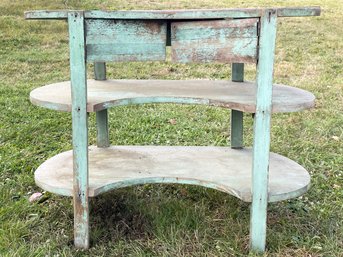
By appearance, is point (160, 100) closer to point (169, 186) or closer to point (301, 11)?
point (301, 11)

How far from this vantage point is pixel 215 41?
7.57 ft

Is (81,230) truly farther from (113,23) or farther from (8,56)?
(8,56)

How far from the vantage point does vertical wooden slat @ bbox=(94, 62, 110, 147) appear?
10.6 feet

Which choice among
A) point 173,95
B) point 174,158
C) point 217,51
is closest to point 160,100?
point 173,95

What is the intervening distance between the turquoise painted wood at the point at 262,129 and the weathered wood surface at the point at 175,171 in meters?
0.08

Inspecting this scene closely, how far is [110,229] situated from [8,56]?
569cm

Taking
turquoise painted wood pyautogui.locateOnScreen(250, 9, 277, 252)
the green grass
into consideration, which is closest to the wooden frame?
turquoise painted wood pyautogui.locateOnScreen(250, 9, 277, 252)

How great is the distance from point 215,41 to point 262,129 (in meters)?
0.45

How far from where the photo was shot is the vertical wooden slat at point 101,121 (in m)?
3.24

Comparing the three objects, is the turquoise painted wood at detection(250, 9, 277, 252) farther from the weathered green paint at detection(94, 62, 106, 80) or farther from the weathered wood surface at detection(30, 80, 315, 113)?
the weathered green paint at detection(94, 62, 106, 80)

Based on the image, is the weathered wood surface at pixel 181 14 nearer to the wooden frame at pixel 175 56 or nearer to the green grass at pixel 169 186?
the wooden frame at pixel 175 56

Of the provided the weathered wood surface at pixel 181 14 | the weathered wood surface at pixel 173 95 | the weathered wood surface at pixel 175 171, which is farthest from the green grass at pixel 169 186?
the weathered wood surface at pixel 181 14

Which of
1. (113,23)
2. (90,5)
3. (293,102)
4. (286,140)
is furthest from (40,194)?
(90,5)

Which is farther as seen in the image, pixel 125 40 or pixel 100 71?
pixel 100 71
